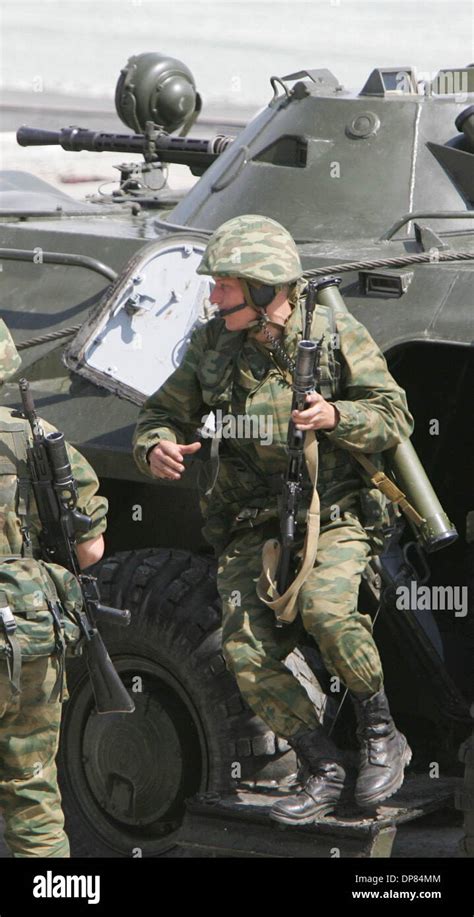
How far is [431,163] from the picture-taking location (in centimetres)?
676

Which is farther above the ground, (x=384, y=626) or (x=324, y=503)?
(x=324, y=503)

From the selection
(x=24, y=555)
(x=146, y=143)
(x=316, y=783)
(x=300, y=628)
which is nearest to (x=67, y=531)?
(x=24, y=555)

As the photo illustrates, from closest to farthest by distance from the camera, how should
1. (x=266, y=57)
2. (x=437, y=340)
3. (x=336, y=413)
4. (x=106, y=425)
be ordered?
(x=336, y=413)
(x=437, y=340)
(x=106, y=425)
(x=266, y=57)

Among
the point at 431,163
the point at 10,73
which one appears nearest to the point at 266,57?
the point at 10,73

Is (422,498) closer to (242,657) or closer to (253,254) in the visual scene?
(242,657)

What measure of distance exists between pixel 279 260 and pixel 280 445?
1.96 feet

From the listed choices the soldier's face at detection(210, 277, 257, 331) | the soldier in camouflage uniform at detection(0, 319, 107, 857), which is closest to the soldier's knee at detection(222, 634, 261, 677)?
the soldier in camouflage uniform at detection(0, 319, 107, 857)

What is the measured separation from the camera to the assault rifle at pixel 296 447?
209 inches

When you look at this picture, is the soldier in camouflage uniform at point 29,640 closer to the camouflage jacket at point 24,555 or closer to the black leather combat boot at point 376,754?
the camouflage jacket at point 24,555

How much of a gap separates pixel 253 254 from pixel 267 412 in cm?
51

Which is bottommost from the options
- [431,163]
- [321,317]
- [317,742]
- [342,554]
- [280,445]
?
[317,742]

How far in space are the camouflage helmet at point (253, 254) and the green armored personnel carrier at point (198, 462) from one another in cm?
32

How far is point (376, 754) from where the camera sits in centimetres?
565

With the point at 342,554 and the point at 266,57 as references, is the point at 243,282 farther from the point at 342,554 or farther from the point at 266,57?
the point at 266,57
